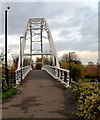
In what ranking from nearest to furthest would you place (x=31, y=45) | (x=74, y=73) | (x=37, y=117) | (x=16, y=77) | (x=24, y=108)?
(x=37, y=117), (x=24, y=108), (x=16, y=77), (x=74, y=73), (x=31, y=45)

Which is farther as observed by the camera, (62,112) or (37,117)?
(62,112)

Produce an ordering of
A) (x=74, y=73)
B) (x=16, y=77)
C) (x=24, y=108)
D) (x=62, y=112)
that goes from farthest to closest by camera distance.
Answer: (x=74, y=73) < (x=16, y=77) < (x=24, y=108) < (x=62, y=112)

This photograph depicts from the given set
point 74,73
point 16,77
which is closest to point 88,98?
point 16,77

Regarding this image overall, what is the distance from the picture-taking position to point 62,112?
6.73m


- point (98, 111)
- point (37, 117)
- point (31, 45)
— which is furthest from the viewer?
point (31, 45)

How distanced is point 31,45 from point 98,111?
52.5 meters

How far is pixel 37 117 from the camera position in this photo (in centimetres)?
614

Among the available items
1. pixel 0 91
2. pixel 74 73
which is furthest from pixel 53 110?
pixel 74 73

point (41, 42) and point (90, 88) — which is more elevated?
point (41, 42)

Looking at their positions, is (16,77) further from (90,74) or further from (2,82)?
(90,74)

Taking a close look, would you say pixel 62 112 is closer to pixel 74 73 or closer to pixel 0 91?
pixel 0 91

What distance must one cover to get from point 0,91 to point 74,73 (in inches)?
1195

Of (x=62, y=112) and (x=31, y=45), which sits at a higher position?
(x=31, y=45)

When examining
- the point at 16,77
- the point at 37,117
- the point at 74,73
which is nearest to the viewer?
the point at 37,117
